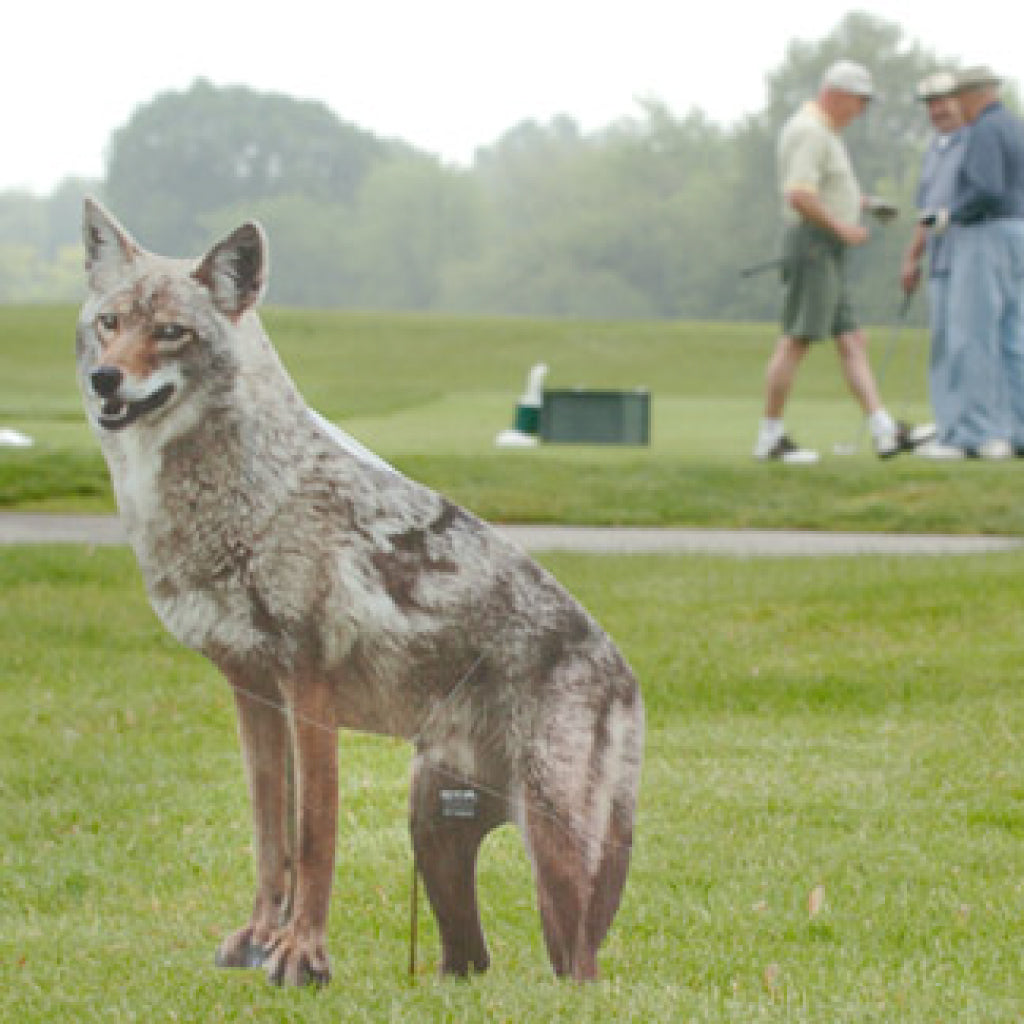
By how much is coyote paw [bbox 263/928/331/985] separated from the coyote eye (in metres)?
1.07

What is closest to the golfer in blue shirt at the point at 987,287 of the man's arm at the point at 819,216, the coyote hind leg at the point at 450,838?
the man's arm at the point at 819,216

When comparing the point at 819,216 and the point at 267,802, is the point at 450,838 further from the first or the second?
the point at 819,216

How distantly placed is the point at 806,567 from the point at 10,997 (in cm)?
634

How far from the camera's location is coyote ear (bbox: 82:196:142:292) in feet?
12.7

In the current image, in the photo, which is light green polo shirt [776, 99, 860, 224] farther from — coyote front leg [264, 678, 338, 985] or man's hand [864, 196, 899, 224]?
coyote front leg [264, 678, 338, 985]

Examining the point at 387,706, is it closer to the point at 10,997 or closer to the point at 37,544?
the point at 10,997

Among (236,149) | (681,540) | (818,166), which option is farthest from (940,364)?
(236,149)

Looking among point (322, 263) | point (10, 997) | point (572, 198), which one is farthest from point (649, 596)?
point (572, 198)

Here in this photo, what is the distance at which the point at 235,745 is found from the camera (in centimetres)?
724

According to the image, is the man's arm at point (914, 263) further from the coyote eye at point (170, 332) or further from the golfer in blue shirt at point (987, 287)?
the coyote eye at point (170, 332)

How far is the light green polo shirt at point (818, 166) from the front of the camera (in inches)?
538

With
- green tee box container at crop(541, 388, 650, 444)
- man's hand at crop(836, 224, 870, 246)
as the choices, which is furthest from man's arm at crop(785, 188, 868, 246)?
green tee box container at crop(541, 388, 650, 444)

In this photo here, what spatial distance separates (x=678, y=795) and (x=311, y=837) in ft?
8.67

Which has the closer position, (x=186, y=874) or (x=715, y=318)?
(x=186, y=874)
